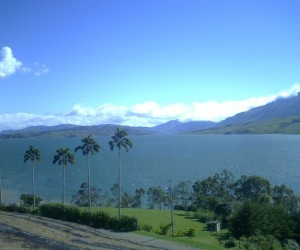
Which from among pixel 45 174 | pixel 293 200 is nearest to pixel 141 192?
pixel 293 200

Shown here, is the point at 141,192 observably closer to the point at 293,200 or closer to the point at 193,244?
the point at 293,200

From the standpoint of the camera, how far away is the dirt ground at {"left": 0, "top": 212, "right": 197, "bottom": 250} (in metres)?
31.3

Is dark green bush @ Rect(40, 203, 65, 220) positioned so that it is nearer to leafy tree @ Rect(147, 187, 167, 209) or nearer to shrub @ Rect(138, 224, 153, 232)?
shrub @ Rect(138, 224, 153, 232)

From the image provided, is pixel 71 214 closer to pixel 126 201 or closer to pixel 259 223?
pixel 259 223

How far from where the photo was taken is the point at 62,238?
119ft

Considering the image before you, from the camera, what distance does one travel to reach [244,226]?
43781mm

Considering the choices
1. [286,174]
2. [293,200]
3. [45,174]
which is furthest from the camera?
[45,174]

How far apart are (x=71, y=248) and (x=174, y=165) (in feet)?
427

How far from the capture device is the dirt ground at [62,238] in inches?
1233

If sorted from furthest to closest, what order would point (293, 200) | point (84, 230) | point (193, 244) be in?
point (293, 200), point (84, 230), point (193, 244)

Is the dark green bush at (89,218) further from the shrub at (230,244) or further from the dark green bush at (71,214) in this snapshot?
the shrub at (230,244)

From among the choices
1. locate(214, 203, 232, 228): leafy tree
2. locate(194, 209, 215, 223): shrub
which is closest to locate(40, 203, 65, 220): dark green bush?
locate(194, 209, 215, 223): shrub

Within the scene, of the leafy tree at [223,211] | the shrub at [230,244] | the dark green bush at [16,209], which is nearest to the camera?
the shrub at [230,244]

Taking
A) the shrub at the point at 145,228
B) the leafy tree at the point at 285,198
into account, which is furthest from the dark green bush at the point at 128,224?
the leafy tree at the point at 285,198
